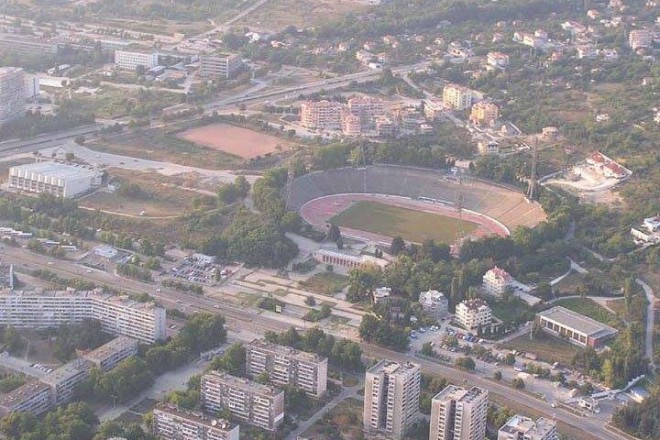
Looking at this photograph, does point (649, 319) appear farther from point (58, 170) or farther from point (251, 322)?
point (58, 170)

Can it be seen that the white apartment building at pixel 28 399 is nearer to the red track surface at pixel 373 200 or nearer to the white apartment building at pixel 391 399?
the white apartment building at pixel 391 399

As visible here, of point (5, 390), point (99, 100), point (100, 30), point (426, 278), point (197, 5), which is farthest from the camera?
point (197, 5)

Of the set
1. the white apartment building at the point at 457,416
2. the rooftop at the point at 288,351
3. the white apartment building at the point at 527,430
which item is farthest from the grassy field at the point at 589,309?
the rooftop at the point at 288,351

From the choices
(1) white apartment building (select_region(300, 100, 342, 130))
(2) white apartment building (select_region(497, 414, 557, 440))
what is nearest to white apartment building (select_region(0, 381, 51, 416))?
(2) white apartment building (select_region(497, 414, 557, 440))

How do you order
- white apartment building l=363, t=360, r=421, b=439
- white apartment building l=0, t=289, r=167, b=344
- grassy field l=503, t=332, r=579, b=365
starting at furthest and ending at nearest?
white apartment building l=0, t=289, r=167, b=344, grassy field l=503, t=332, r=579, b=365, white apartment building l=363, t=360, r=421, b=439

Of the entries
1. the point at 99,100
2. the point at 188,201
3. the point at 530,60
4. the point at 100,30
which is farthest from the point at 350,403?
the point at 100,30

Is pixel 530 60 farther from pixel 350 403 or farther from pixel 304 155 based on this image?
pixel 350 403

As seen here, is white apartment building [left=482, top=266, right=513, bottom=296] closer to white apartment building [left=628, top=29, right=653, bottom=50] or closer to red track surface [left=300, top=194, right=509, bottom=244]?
red track surface [left=300, top=194, right=509, bottom=244]
